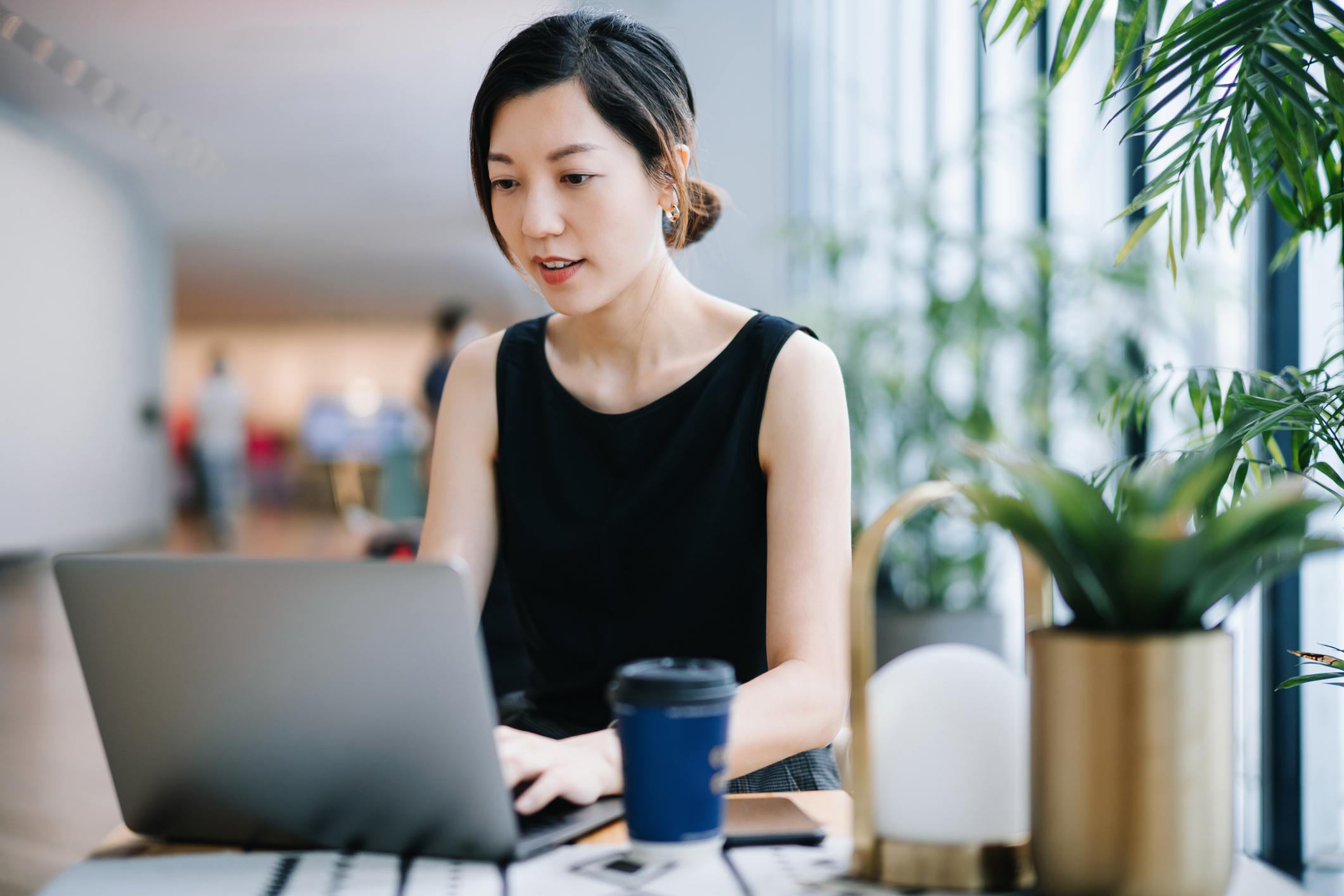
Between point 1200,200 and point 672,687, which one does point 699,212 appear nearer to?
point 1200,200

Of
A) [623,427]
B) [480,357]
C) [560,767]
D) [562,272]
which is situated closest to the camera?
[560,767]

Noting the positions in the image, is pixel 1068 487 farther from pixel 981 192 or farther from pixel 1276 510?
pixel 981 192

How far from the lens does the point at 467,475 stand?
54.1 inches

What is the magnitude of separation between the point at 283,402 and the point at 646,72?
10097mm

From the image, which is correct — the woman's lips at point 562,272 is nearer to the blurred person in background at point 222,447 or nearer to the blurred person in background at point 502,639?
Answer: the blurred person in background at point 502,639

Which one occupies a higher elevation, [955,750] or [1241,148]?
[1241,148]

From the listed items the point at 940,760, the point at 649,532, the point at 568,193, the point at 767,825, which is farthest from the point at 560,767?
the point at 568,193

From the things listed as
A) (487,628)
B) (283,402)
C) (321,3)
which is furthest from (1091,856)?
(283,402)

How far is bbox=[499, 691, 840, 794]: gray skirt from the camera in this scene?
113 cm

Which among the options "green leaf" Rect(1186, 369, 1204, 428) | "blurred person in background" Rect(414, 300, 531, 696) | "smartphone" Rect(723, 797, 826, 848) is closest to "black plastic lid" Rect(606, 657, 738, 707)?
"smartphone" Rect(723, 797, 826, 848)

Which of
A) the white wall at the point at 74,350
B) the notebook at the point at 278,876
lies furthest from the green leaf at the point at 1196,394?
the white wall at the point at 74,350

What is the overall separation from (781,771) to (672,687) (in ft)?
1.77

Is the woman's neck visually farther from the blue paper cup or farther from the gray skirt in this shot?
the blue paper cup

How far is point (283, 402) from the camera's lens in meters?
10.7
